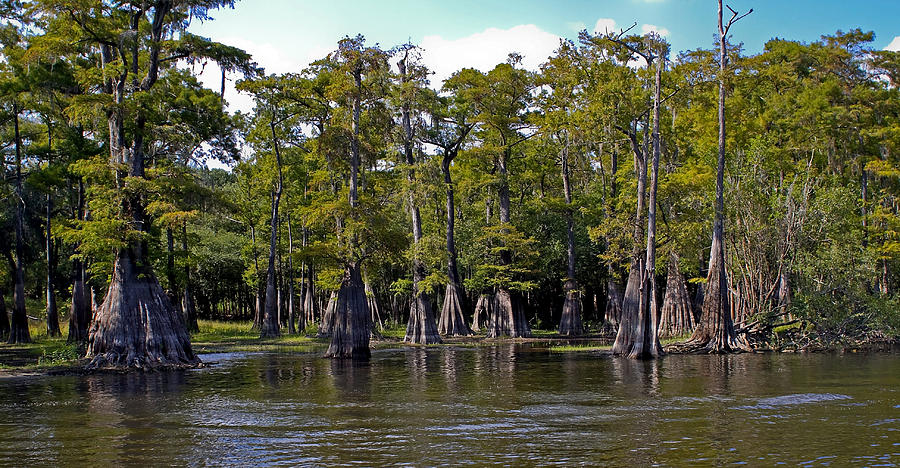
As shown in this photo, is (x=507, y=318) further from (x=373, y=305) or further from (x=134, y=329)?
(x=134, y=329)

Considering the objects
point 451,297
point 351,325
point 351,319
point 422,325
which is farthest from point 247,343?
point 451,297

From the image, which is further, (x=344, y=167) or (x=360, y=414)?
(x=344, y=167)

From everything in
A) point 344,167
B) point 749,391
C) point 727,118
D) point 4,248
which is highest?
point 727,118

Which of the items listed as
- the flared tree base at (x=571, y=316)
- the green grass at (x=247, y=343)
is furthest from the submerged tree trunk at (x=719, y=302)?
the green grass at (x=247, y=343)

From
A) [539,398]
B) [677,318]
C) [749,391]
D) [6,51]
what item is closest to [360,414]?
[539,398]

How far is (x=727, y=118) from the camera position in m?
36.3

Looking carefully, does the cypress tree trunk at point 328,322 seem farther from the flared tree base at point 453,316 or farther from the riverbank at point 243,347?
the flared tree base at point 453,316

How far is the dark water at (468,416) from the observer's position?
10328 millimetres

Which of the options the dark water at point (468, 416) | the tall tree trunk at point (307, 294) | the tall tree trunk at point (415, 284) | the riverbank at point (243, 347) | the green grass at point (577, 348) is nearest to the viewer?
the dark water at point (468, 416)

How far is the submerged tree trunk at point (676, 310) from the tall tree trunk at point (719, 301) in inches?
322

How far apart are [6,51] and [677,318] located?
34423mm

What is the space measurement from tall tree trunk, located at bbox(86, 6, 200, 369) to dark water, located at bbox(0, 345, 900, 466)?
1.54 meters

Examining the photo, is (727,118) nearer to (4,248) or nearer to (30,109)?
(30,109)

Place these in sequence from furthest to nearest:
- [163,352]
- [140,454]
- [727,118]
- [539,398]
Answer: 1. [727,118]
2. [163,352]
3. [539,398]
4. [140,454]
